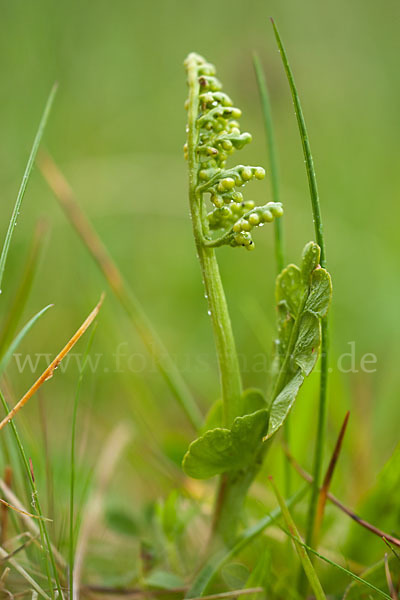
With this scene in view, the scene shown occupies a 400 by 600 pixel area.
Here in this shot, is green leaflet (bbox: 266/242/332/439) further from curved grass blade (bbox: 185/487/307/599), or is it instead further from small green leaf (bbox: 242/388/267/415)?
curved grass blade (bbox: 185/487/307/599)

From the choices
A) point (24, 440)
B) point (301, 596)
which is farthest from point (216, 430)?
point (24, 440)

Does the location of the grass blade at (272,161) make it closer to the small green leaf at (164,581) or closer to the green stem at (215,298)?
the green stem at (215,298)

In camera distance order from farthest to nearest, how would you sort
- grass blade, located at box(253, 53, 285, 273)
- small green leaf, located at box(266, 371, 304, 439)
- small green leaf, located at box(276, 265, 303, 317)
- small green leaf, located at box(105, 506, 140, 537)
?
small green leaf, located at box(105, 506, 140, 537) → grass blade, located at box(253, 53, 285, 273) → small green leaf, located at box(276, 265, 303, 317) → small green leaf, located at box(266, 371, 304, 439)

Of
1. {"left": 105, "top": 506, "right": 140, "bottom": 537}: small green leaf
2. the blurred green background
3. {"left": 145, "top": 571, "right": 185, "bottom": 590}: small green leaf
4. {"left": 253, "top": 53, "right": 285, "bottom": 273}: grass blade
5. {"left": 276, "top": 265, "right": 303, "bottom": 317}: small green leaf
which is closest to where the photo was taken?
{"left": 276, "top": 265, "right": 303, "bottom": 317}: small green leaf

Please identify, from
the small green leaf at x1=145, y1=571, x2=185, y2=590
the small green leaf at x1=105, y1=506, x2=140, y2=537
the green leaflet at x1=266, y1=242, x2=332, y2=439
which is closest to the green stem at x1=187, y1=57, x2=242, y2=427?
the green leaflet at x1=266, y1=242, x2=332, y2=439

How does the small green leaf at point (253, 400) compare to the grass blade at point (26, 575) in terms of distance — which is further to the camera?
the small green leaf at point (253, 400)

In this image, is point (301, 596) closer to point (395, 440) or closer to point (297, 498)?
point (297, 498)

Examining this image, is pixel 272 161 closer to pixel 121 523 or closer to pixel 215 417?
pixel 215 417

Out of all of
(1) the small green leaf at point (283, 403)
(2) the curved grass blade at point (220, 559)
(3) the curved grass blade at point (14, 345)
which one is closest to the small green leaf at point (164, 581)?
(2) the curved grass blade at point (220, 559)
